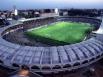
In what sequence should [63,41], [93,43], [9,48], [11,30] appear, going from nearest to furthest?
[9,48], [93,43], [63,41], [11,30]

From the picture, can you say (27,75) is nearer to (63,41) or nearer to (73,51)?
(73,51)

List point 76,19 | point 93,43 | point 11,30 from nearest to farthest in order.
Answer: point 93,43 < point 11,30 < point 76,19

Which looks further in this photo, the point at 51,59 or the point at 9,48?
the point at 9,48

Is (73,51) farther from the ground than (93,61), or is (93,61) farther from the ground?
(73,51)

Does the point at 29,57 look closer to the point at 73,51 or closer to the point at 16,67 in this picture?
the point at 16,67

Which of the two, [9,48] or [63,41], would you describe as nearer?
[9,48]

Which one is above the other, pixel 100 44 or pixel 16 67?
pixel 100 44

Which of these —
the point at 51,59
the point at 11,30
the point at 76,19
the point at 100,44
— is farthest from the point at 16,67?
the point at 76,19

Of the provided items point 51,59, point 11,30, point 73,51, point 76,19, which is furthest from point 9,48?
point 76,19

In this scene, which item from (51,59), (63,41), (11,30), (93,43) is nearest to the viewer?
(51,59)
